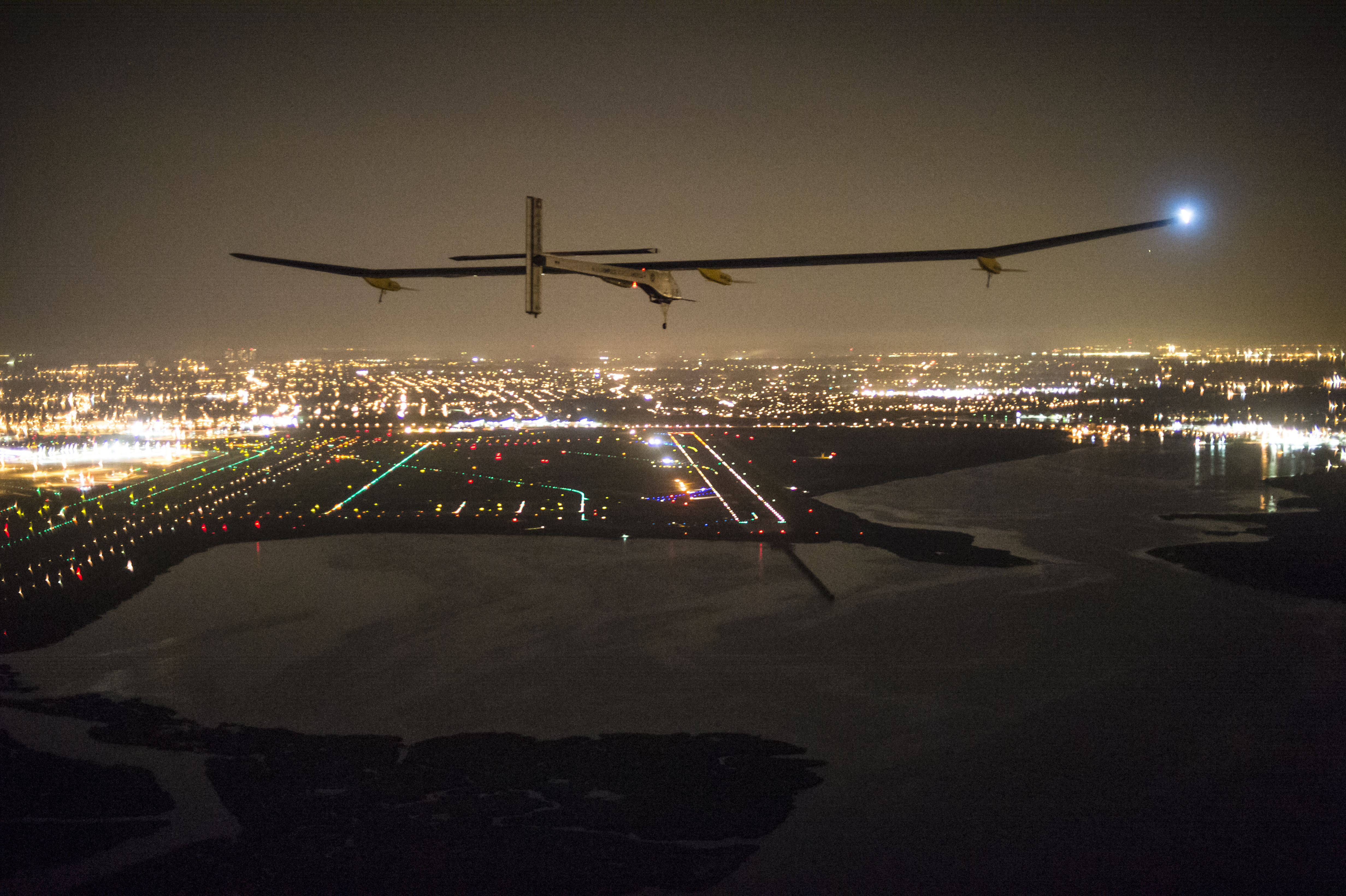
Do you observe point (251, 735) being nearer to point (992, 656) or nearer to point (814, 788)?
point (814, 788)

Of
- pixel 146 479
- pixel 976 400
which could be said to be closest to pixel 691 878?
pixel 146 479

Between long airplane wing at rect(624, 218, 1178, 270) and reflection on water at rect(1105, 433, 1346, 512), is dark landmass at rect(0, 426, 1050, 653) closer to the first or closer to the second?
reflection on water at rect(1105, 433, 1346, 512)

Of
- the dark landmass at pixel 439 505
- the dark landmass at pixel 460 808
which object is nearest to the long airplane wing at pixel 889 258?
the dark landmass at pixel 460 808

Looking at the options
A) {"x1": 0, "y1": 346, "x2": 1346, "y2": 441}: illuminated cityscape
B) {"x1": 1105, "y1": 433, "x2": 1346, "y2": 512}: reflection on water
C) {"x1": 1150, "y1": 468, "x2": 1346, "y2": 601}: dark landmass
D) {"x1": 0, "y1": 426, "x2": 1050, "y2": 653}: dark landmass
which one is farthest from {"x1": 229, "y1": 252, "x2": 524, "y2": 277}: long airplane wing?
{"x1": 0, "y1": 346, "x2": 1346, "y2": 441}: illuminated cityscape

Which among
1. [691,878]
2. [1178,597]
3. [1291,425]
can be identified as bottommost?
[691,878]

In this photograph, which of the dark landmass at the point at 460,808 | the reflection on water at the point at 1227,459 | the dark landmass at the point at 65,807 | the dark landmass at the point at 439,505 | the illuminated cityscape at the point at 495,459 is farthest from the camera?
the reflection on water at the point at 1227,459

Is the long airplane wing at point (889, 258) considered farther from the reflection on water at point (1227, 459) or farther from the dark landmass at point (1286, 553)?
the reflection on water at point (1227, 459)
